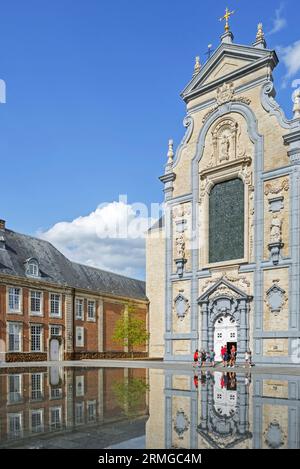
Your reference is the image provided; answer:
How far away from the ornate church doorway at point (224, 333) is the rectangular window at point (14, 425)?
2377 centimetres

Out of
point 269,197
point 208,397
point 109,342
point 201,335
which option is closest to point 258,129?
point 269,197

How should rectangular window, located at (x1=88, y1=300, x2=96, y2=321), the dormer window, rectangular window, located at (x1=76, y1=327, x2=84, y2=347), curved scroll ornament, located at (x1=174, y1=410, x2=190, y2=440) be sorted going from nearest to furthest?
curved scroll ornament, located at (x1=174, y1=410, x2=190, y2=440), the dormer window, rectangular window, located at (x1=76, y1=327, x2=84, y2=347), rectangular window, located at (x1=88, y1=300, x2=96, y2=321)

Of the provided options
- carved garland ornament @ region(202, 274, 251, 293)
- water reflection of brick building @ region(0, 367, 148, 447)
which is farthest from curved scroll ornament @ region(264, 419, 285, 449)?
carved garland ornament @ region(202, 274, 251, 293)

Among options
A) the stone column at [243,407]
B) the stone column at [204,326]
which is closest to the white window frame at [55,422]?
the stone column at [243,407]

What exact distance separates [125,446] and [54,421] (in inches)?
112

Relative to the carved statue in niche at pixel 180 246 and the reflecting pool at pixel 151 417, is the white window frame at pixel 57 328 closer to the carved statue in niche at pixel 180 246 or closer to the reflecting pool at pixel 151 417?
the carved statue in niche at pixel 180 246

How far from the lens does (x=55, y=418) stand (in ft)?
32.8

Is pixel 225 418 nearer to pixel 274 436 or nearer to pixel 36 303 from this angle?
pixel 274 436

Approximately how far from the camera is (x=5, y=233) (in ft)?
152

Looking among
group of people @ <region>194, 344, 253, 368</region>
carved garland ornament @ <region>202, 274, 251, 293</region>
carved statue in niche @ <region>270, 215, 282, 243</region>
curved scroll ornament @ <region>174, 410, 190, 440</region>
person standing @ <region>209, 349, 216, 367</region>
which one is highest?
carved statue in niche @ <region>270, 215, 282, 243</region>

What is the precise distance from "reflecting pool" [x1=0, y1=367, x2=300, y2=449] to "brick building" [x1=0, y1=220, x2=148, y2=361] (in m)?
26.5

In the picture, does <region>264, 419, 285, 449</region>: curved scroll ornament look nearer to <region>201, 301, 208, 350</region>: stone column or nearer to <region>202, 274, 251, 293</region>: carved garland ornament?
<region>202, 274, 251, 293</region>: carved garland ornament

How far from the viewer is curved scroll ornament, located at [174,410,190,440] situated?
333 inches

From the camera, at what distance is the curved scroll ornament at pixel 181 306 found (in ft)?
117
